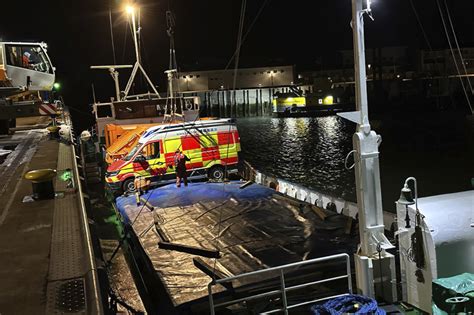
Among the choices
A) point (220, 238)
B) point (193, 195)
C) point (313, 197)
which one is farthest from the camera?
point (313, 197)

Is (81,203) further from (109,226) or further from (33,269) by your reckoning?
(109,226)

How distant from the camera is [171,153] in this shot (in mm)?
18281

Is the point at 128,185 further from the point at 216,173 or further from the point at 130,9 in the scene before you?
the point at 130,9

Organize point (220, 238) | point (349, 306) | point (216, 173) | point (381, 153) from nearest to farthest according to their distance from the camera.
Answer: point (349, 306), point (220, 238), point (216, 173), point (381, 153)

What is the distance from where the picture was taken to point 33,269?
5527 mm

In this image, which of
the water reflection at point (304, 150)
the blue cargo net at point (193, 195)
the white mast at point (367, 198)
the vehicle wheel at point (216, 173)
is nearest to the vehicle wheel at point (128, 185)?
the blue cargo net at point (193, 195)

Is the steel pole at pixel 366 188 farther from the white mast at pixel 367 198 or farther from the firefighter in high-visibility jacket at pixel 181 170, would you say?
the firefighter in high-visibility jacket at pixel 181 170

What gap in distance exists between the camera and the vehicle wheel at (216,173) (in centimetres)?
1884

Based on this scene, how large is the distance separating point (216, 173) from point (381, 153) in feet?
93.0

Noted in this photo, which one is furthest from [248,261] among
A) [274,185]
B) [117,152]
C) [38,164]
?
[117,152]

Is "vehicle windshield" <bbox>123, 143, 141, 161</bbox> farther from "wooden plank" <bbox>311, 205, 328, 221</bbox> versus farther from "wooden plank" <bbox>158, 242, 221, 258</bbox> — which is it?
"wooden plank" <bbox>311, 205, 328, 221</bbox>

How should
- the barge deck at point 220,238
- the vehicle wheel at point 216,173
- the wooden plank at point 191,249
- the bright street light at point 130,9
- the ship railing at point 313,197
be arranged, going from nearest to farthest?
the barge deck at point 220,238 → the wooden plank at point 191,249 → the ship railing at point 313,197 → the vehicle wheel at point 216,173 → the bright street light at point 130,9

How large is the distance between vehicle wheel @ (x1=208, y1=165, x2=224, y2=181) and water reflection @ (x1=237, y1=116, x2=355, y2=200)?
11151 millimetres

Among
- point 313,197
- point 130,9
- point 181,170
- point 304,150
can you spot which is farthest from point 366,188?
point 304,150
